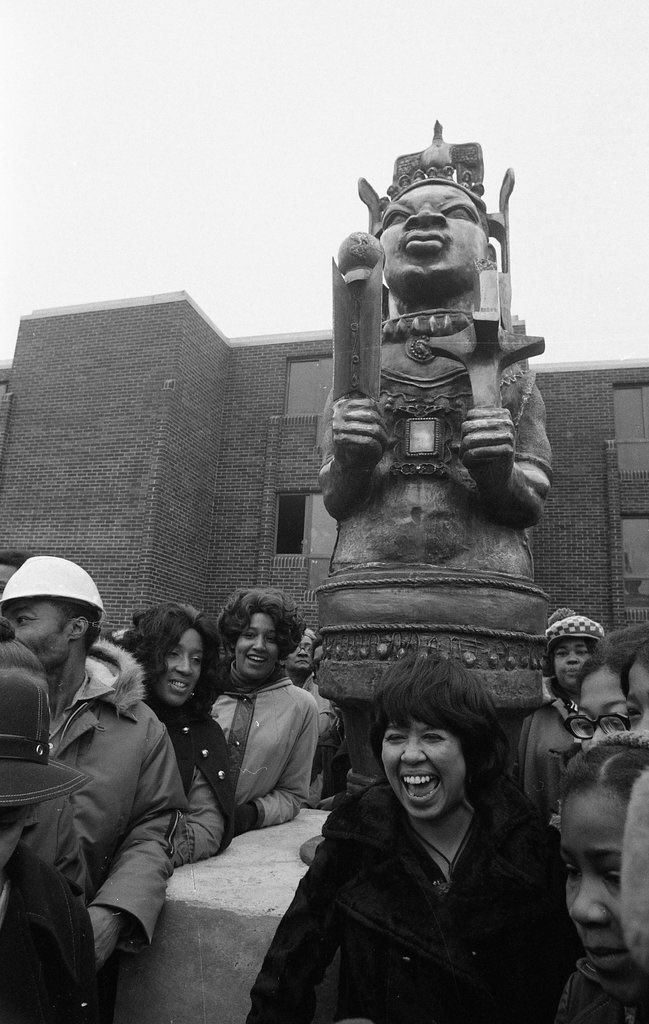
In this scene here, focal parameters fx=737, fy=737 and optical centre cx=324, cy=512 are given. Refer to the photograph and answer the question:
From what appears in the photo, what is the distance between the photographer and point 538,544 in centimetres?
1269

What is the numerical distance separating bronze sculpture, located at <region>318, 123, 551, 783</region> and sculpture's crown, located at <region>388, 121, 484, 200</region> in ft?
0.32

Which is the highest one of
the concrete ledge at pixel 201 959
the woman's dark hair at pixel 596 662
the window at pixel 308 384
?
the window at pixel 308 384

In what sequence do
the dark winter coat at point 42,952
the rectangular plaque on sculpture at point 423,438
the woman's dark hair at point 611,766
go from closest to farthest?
the woman's dark hair at point 611,766, the dark winter coat at point 42,952, the rectangular plaque on sculpture at point 423,438

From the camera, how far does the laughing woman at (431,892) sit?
1549 millimetres

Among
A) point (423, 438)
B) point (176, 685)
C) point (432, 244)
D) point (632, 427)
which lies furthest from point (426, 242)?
point (632, 427)

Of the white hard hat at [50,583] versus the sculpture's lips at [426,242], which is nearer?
the white hard hat at [50,583]

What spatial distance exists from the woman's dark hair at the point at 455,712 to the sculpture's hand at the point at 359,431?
1.11m

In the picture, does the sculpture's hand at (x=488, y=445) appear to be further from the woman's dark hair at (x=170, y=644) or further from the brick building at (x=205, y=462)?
the brick building at (x=205, y=462)

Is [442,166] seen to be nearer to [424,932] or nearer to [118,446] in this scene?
[424,932]

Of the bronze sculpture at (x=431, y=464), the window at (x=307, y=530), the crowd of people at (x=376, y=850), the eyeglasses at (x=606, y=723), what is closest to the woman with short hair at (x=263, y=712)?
the bronze sculpture at (x=431, y=464)

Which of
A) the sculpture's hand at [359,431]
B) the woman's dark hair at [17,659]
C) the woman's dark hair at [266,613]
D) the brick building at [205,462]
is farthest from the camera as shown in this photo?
the brick building at [205,462]

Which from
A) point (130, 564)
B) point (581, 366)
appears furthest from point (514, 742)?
point (581, 366)

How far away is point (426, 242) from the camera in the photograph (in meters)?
Answer: 3.15

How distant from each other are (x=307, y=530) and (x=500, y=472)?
10986mm
